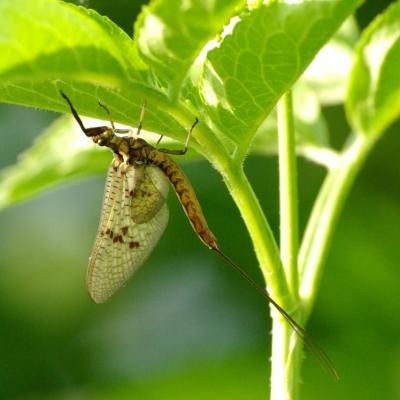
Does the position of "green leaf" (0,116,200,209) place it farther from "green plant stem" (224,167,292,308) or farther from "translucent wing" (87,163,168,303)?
"green plant stem" (224,167,292,308)

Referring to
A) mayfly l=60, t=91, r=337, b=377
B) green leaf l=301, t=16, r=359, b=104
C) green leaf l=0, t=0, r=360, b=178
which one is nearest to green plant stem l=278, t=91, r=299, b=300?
green leaf l=0, t=0, r=360, b=178

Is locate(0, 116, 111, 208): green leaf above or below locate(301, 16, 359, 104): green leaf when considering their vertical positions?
below

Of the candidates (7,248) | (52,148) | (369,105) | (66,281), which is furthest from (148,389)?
(369,105)

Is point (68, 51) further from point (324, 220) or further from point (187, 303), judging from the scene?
point (187, 303)

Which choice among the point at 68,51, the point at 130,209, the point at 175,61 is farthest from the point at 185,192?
the point at 68,51

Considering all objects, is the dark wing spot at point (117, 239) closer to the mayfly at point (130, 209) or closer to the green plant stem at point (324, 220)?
the mayfly at point (130, 209)

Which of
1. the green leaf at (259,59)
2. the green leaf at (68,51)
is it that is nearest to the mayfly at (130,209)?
the green leaf at (259,59)

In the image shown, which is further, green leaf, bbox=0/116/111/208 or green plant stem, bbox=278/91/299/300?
green leaf, bbox=0/116/111/208
